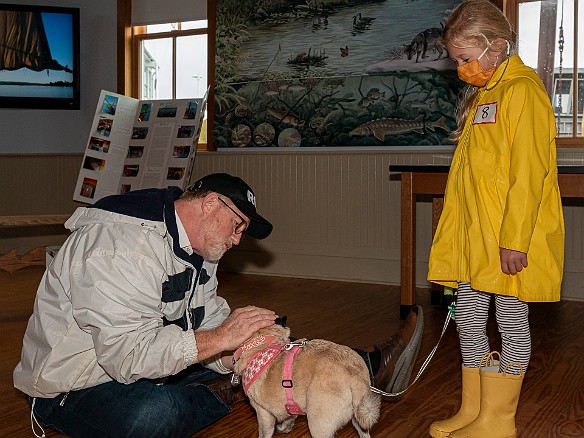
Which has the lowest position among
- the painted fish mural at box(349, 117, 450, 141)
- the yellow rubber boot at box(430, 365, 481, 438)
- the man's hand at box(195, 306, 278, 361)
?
the yellow rubber boot at box(430, 365, 481, 438)

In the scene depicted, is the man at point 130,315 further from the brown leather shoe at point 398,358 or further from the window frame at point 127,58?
the window frame at point 127,58

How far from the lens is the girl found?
7.92 ft

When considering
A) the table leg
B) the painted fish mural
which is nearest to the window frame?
the painted fish mural

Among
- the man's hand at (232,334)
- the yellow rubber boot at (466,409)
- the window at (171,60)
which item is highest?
the window at (171,60)

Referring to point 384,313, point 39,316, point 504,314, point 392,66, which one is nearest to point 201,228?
point 39,316

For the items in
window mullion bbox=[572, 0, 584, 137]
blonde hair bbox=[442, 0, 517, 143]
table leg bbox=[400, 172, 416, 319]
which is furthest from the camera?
window mullion bbox=[572, 0, 584, 137]

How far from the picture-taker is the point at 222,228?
2.33 m

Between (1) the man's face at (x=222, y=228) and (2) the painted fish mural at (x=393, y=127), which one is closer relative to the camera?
(1) the man's face at (x=222, y=228)

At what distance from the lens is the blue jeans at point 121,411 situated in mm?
2252

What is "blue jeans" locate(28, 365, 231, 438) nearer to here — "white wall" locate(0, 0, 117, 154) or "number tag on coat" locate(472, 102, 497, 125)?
"number tag on coat" locate(472, 102, 497, 125)

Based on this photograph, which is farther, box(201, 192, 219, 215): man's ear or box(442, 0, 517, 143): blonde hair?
box(442, 0, 517, 143): blonde hair

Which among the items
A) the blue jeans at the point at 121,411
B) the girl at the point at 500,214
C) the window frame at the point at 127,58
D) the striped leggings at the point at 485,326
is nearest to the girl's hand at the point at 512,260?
the girl at the point at 500,214

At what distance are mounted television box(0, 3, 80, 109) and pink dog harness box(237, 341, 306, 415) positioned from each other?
5908 mm

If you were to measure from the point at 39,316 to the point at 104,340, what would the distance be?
304mm
